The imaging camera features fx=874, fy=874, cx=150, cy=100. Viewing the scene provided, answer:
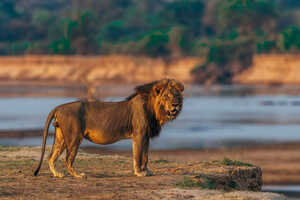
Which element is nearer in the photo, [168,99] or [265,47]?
[168,99]

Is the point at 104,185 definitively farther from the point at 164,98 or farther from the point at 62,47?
the point at 62,47

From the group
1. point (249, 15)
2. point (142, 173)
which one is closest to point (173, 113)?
point (142, 173)

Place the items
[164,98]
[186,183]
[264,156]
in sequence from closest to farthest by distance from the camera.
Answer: [186,183], [164,98], [264,156]

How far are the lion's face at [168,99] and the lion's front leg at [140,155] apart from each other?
521mm

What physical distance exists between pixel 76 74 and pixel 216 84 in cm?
2067

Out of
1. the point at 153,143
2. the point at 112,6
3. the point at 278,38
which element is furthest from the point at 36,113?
the point at 112,6

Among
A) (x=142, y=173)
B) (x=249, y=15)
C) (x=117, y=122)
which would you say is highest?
(x=249, y=15)

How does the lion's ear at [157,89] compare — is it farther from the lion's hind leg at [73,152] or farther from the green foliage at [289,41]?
the green foliage at [289,41]

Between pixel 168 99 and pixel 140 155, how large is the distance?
1.10 metres

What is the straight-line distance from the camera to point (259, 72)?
4011 inches

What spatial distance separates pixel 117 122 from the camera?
15188 millimetres

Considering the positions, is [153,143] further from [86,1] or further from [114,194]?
[86,1]

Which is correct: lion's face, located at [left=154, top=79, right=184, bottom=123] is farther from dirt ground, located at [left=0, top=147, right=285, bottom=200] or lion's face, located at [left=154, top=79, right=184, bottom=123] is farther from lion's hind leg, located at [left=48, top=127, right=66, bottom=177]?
lion's hind leg, located at [left=48, top=127, right=66, bottom=177]

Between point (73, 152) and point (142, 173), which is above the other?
point (73, 152)
